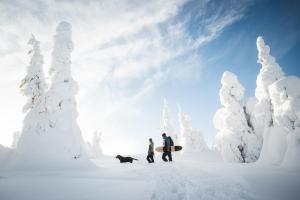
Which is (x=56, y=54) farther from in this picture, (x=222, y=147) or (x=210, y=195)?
(x=222, y=147)

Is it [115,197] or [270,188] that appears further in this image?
[270,188]

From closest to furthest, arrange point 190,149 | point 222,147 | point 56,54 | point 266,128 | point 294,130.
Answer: point 294,130 < point 56,54 < point 266,128 < point 222,147 < point 190,149

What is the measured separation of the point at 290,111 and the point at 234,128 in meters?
11.1

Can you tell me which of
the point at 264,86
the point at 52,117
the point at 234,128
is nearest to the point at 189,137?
the point at 234,128

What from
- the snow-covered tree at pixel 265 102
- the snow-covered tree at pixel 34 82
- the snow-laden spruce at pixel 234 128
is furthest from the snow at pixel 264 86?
the snow-covered tree at pixel 34 82

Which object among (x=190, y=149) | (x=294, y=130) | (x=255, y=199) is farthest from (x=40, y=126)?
(x=190, y=149)

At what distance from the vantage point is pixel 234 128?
1033 inches

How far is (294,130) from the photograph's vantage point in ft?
51.4

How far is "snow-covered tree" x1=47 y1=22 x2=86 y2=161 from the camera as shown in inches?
660

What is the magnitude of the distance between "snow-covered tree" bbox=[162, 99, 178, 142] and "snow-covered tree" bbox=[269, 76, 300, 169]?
35223 mm

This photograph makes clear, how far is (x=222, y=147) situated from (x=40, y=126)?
22030 mm

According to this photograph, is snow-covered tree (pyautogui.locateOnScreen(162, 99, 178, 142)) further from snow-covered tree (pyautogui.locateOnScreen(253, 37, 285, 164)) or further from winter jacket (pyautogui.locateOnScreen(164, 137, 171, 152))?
winter jacket (pyautogui.locateOnScreen(164, 137, 171, 152))

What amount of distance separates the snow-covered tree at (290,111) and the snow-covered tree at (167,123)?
3522 cm

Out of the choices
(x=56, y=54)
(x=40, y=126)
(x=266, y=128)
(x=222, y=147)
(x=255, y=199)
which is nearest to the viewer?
(x=255, y=199)
